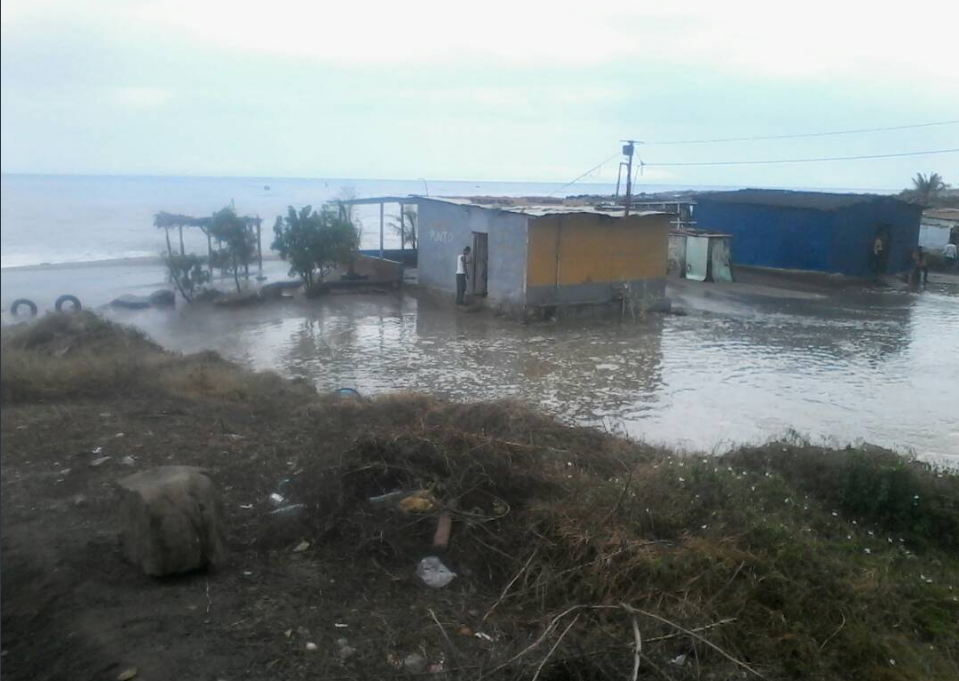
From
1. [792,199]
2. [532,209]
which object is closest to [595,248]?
[532,209]

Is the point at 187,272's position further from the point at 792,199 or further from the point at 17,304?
the point at 792,199

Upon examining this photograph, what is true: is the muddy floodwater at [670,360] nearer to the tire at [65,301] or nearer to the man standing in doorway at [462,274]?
the man standing in doorway at [462,274]

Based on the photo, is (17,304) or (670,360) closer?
(17,304)

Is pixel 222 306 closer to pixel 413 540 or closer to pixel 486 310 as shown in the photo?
pixel 486 310

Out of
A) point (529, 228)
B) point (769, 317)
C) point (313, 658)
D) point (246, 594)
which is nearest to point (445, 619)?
point (313, 658)

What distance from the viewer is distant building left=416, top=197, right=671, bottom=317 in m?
17.9

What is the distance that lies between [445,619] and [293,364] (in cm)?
967

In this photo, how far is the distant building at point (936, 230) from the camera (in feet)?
75.4

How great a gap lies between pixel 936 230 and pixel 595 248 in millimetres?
13191

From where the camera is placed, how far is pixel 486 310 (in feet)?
62.4

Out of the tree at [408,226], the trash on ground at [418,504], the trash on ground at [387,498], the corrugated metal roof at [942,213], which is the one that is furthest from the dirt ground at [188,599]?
the tree at [408,226]

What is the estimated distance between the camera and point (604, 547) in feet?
15.6

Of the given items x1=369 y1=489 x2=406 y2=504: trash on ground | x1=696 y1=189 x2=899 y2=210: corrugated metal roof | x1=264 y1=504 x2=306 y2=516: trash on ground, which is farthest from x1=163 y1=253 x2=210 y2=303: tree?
x1=696 y1=189 x2=899 y2=210: corrugated metal roof

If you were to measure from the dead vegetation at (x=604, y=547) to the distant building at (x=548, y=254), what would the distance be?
10759 millimetres
